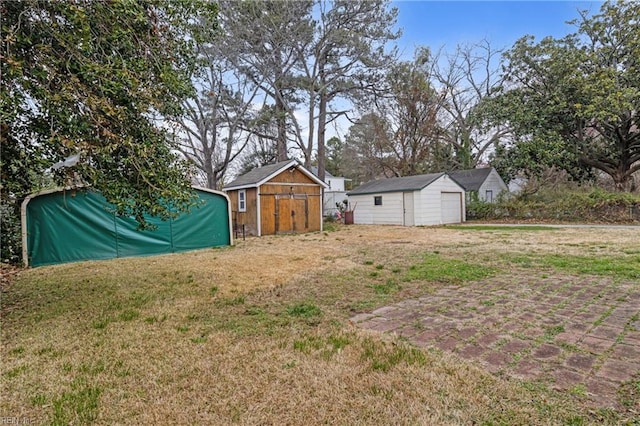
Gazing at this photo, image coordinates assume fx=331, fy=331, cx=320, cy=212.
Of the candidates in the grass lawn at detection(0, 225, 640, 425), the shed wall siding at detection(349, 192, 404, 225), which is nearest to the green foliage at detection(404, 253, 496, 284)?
the grass lawn at detection(0, 225, 640, 425)

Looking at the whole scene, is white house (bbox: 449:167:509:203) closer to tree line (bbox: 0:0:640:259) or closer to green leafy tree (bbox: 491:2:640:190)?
tree line (bbox: 0:0:640:259)

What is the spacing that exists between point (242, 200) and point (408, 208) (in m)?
8.06

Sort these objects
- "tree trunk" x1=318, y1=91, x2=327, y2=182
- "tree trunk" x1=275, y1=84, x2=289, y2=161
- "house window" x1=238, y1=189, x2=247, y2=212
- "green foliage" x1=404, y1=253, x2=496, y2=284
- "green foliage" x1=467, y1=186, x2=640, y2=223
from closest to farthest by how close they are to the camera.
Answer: "green foliage" x1=404, y1=253, x2=496, y2=284, "house window" x1=238, y1=189, x2=247, y2=212, "green foliage" x1=467, y1=186, x2=640, y2=223, "tree trunk" x1=275, y1=84, x2=289, y2=161, "tree trunk" x1=318, y1=91, x2=327, y2=182

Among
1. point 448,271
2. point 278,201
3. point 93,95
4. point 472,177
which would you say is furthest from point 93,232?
point 472,177

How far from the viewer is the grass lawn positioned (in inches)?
74.1

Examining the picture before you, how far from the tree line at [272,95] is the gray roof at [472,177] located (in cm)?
179

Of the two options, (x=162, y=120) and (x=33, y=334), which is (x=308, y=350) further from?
(x=162, y=120)

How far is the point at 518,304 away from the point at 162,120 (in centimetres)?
473

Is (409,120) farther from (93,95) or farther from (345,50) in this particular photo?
(93,95)

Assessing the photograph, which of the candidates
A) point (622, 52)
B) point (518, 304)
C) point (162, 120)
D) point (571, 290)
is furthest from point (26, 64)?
point (622, 52)

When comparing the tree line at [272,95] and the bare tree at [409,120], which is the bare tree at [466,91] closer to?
the tree line at [272,95]

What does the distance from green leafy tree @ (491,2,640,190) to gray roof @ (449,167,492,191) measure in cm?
253

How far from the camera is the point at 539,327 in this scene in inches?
118

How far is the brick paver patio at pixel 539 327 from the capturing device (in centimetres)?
225
